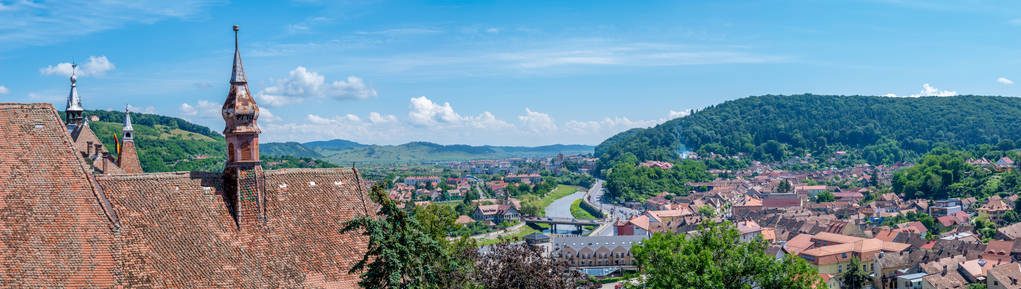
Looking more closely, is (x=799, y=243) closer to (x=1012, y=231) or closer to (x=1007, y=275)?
(x=1012, y=231)

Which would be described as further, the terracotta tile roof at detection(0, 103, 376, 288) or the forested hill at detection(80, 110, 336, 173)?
the forested hill at detection(80, 110, 336, 173)

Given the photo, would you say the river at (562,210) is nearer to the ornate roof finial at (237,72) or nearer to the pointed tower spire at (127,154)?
the pointed tower spire at (127,154)

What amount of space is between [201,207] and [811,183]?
180 metres

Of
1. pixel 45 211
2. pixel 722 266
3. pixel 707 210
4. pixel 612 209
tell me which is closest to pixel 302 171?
pixel 45 211

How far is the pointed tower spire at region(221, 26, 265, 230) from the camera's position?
2195cm

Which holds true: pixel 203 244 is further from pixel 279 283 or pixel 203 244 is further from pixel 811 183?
pixel 811 183

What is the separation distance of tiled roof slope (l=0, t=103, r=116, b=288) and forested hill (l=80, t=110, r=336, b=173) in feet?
316

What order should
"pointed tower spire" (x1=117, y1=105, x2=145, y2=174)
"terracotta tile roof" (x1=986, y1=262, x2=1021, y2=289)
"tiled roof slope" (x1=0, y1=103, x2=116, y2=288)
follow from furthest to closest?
"terracotta tile roof" (x1=986, y1=262, x2=1021, y2=289) → "pointed tower spire" (x1=117, y1=105, x2=145, y2=174) → "tiled roof slope" (x1=0, y1=103, x2=116, y2=288)

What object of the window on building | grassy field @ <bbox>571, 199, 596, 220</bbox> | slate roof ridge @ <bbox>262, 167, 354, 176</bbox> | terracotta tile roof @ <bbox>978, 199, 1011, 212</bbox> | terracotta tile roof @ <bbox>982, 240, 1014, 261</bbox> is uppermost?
the window on building

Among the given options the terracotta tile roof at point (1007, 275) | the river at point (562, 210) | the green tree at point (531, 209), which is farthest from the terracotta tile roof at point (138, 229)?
the green tree at point (531, 209)

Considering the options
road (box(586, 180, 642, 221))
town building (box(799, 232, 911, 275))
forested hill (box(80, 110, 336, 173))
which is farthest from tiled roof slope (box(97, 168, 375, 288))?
road (box(586, 180, 642, 221))

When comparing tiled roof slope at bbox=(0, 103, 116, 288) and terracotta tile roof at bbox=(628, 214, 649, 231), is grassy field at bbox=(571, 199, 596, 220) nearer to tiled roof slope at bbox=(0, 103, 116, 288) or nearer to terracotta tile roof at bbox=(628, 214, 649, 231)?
terracotta tile roof at bbox=(628, 214, 649, 231)

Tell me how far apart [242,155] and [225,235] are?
2526 millimetres

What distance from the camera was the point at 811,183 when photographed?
18212 cm
